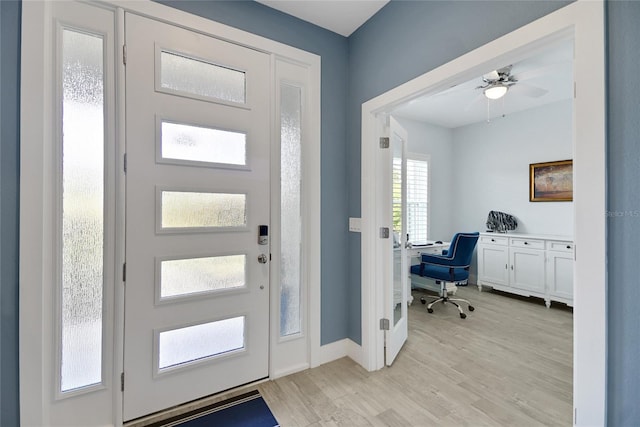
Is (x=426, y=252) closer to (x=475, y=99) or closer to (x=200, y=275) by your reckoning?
(x=475, y=99)

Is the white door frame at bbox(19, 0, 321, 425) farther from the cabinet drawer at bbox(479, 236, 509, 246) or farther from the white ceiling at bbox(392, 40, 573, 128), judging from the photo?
the cabinet drawer at bbox(479, 236, 509, 246)

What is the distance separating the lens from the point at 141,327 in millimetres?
1750

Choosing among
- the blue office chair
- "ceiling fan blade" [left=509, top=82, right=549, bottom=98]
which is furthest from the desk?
"ceiling fan blade" [left=509, top=82, right=549, bottom=98]

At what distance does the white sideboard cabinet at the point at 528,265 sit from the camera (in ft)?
12.5

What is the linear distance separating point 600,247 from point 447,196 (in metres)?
4.60

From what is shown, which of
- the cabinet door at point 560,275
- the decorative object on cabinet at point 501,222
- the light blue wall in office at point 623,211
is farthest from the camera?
the decorative object on cabinet at point 501,222

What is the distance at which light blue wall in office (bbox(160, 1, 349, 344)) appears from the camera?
2398 mm

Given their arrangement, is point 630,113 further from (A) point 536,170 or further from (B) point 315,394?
(A) point 536,170

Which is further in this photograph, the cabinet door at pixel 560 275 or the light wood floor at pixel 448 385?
the cabinet door at pixel 560 275

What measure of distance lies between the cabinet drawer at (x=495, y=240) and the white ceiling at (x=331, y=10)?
152 inches

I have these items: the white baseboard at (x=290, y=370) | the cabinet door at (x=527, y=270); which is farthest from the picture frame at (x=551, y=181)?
the white baseboard at (x=290, y=370)

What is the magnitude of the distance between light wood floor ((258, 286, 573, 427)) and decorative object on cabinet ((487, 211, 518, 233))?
1943mm

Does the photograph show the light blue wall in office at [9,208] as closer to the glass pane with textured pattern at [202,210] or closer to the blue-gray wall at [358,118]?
the blue-gray wall at [358,118]

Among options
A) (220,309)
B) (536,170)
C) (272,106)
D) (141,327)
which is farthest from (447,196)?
(141,327)
